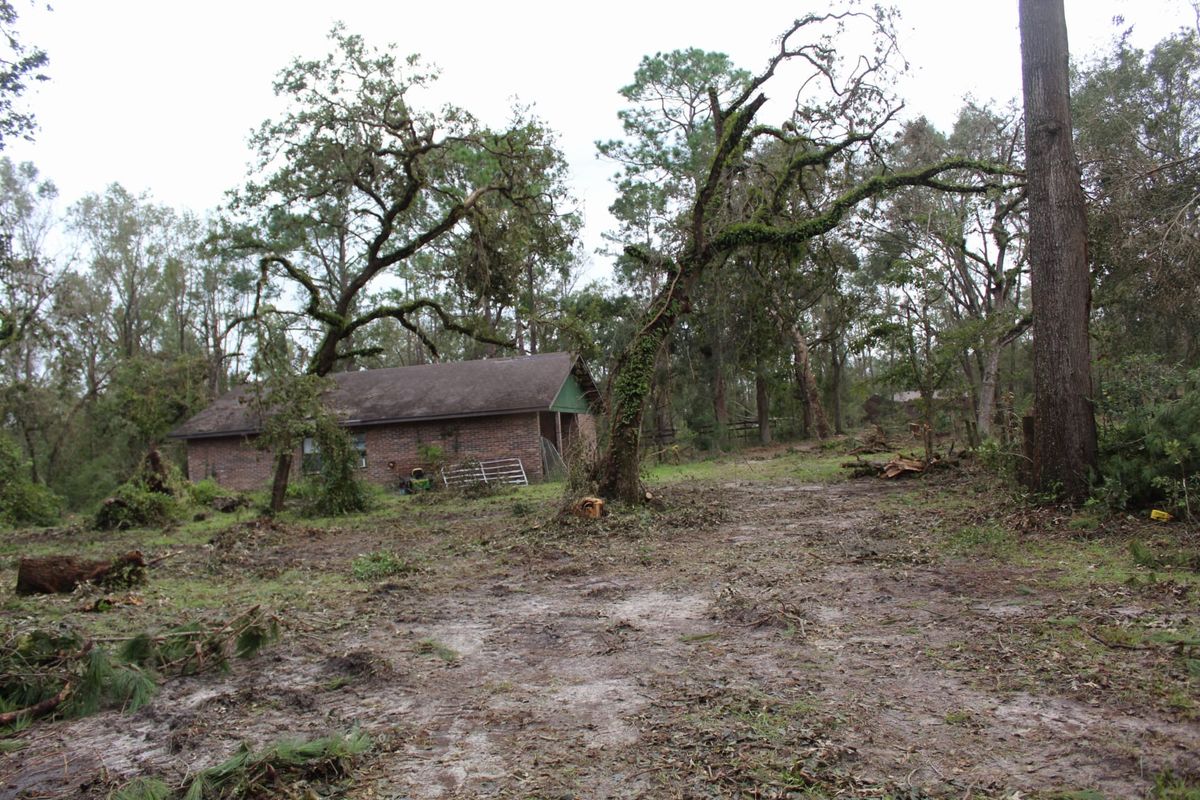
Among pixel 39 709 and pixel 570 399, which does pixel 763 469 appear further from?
pixel 39 709

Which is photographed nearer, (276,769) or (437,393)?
(276,769)

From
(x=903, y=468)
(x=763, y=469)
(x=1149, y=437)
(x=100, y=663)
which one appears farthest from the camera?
(x=763, y=469)

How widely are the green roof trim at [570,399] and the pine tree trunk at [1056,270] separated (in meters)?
16.4

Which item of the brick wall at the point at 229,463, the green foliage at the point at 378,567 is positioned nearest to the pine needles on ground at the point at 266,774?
the green foliage at the point at 378,567

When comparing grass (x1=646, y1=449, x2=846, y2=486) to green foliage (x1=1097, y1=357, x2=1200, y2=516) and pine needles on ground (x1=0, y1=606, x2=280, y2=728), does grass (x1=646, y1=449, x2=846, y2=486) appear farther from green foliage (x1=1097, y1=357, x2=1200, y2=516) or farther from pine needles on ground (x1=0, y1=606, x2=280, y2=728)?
pine needles on ground (x1=0, y1=606, x2=280, y2=728)

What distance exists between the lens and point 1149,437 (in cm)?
887

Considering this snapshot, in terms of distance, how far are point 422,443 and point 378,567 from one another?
53.9ft

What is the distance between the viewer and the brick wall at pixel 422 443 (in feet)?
82.4

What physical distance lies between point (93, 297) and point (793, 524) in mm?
33848

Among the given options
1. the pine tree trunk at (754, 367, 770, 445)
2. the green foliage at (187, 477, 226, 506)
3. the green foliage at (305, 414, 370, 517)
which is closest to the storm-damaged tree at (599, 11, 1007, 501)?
the green foliage at (305, 414, 370, 517)

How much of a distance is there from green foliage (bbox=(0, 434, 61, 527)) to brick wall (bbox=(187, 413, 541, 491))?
5.40 metres

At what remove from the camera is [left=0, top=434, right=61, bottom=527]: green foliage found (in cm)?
1959

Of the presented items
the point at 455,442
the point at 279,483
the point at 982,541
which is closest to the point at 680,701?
the point at 982,541

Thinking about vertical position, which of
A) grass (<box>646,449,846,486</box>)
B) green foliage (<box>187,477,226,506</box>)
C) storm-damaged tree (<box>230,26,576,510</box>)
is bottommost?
grass (<box>646,449,846,486</box>)
